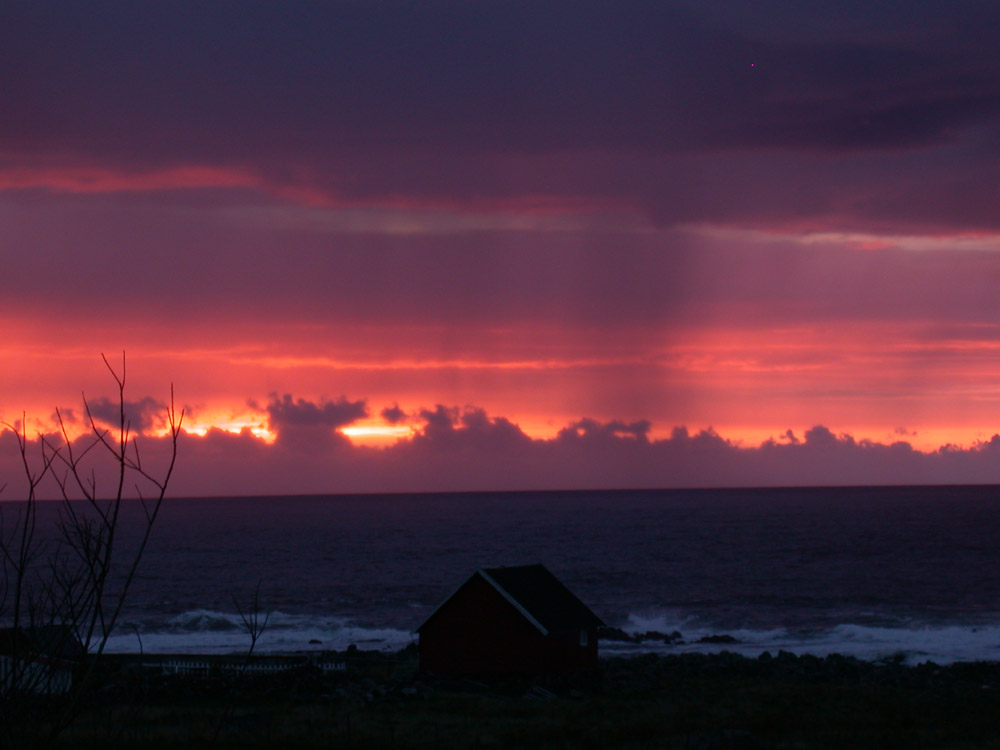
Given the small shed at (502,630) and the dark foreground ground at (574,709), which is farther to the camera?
the small shed at (502,630)

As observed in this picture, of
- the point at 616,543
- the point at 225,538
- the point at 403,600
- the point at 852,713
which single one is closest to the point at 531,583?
the point at 852,713

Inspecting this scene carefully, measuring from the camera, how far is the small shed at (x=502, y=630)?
36750 millimetres

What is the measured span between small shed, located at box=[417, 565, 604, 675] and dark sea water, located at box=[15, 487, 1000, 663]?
12745 mm

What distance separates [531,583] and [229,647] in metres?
27.5

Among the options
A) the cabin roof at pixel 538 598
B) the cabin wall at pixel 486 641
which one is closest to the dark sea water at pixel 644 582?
the cabin wall at pixel 486 641

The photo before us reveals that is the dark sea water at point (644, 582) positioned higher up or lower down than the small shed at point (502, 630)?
lower down

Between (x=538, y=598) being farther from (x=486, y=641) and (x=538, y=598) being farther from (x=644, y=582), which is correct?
(x=644, y=582)

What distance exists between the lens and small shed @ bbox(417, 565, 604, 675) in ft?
121

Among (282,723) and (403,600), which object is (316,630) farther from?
(282,723)

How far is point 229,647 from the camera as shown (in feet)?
193

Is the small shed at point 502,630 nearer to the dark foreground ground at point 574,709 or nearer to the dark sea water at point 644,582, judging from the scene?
the dark foreground ground at point 574,709

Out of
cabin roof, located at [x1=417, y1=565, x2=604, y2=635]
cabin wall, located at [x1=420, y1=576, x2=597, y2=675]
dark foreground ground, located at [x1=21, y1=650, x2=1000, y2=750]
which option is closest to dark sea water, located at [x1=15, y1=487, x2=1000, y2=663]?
dark foreground ground, located at [x1=21, y1=650, x2=1000, y2=750]

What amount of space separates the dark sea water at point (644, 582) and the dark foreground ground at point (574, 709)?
8.99 m

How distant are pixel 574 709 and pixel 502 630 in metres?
5.56
